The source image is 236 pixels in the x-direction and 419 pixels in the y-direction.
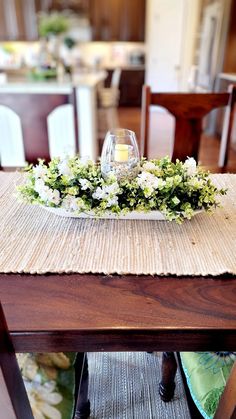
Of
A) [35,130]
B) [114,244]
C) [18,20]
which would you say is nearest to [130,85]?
[18,20]

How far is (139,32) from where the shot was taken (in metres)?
6.95

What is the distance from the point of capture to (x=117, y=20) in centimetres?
686

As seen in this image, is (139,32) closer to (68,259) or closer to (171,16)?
(171,16)

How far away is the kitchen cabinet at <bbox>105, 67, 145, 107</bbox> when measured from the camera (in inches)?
282

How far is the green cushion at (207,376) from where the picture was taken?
0.76 m

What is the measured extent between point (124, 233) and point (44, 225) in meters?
0.22

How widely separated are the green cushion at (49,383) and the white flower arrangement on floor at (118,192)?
40 centimetres

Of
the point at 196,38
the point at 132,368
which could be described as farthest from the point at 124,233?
the point at 196,38

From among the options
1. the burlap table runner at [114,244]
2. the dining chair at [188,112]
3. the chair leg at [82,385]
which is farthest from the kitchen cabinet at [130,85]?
the chair leg at [82,385]

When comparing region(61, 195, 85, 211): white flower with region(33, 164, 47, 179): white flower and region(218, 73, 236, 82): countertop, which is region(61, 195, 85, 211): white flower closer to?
region(33, 164, 47, 179): white flower

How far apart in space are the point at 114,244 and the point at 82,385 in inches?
21.6

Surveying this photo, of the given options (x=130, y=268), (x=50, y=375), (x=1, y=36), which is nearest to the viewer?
(x=130, y=268)

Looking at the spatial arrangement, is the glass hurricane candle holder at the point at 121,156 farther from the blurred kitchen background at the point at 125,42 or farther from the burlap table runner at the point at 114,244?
the blurred kitchen background at the point at 125,42

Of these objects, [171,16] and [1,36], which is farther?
[1,36]
